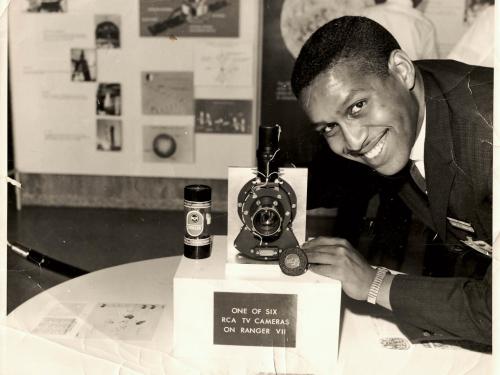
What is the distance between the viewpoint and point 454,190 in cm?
148

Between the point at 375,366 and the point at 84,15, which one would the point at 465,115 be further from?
the point at 84,15

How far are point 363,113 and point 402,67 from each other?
0.20 meters

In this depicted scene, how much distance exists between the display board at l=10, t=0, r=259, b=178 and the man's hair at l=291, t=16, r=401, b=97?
7.81 ft

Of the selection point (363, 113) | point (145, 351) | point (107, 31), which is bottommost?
point (145, 351)

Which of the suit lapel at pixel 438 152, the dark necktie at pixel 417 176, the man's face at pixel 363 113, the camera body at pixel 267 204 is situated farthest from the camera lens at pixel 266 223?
the dark necktie at pixel 417 176

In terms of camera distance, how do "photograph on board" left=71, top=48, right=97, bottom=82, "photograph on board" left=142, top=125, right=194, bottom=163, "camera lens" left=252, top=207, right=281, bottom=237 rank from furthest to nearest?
1. "photograph on board" left=142, top=125, right=194, bottom=163
2. "photograph on board" left=71, top=48, right=97, bottom=82
3. "camera lens" left=252, top=207, right=281, bottom=237

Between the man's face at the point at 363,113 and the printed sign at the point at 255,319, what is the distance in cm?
44

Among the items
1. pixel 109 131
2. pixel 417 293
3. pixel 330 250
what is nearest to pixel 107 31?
pixel 109 131

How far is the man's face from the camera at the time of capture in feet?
4.54

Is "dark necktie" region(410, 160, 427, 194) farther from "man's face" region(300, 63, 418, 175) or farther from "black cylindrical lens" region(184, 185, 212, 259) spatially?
"black cylindrical lens" region(184, 185, 212, 259)

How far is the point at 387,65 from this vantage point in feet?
4.87

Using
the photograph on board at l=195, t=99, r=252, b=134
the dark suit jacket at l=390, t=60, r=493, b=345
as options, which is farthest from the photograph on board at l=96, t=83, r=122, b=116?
the dark suit jacket at l=390, t=60, r=493, b=345

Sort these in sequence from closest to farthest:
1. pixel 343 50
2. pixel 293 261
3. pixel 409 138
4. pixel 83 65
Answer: pixel 293 261
pixel 343 50
pixel 409 138
pixel 83 65

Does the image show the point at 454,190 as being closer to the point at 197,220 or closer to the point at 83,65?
the point at 197,220
